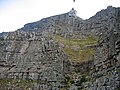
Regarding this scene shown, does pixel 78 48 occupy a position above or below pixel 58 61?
above

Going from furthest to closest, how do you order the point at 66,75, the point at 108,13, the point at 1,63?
the point at 108,13 → the point at 1,63 → the point at 66,75

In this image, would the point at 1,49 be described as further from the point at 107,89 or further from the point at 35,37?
the point at 107,89

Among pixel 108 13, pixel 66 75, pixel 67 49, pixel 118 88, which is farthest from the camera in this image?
pixel 108 13

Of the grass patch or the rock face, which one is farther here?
the grass patch

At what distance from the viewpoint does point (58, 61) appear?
107438 millimetres

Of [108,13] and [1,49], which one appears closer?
[1,49]

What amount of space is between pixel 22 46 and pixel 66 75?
26.6 metres

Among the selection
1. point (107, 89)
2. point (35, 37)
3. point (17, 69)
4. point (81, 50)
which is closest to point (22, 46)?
point (35, 37)

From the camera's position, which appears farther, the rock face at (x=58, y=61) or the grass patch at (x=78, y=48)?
the grass patch at (x=78, y=48)

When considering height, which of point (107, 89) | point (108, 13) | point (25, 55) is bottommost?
point (107, 89)

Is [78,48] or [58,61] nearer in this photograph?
[58,61]

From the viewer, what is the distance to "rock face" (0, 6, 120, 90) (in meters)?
80.4

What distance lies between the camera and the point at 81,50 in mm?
125438

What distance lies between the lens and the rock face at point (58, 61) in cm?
8038
